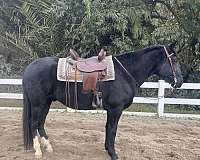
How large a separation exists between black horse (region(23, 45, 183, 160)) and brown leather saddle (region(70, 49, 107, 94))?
0.13 meters

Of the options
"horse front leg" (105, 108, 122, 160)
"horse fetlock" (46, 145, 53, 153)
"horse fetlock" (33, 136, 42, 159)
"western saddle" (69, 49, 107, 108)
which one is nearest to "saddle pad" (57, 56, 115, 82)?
"western saddle" (69, 49, 107, 108)

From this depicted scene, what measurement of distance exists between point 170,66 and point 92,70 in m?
1.15

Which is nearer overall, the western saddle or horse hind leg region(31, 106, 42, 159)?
the western saddle

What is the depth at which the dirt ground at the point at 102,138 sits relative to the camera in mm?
5309

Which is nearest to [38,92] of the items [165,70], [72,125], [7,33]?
[165,70]

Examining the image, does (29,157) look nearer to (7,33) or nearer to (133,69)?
(133,69)

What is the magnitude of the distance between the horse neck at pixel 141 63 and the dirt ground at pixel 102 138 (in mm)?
1207

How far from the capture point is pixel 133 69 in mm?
5215

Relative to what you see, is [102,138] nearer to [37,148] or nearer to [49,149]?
[49,149]

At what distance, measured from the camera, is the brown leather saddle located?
199 inches

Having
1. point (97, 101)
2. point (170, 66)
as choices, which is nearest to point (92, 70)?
point (97, 101)

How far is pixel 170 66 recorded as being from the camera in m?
5.18

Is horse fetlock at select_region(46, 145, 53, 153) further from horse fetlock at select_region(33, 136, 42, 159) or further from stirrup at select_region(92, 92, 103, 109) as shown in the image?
stirrup at select_region(92, 92, 103, 109)

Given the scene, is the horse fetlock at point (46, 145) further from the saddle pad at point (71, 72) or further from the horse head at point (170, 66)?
the horse head at point (170, 66)
